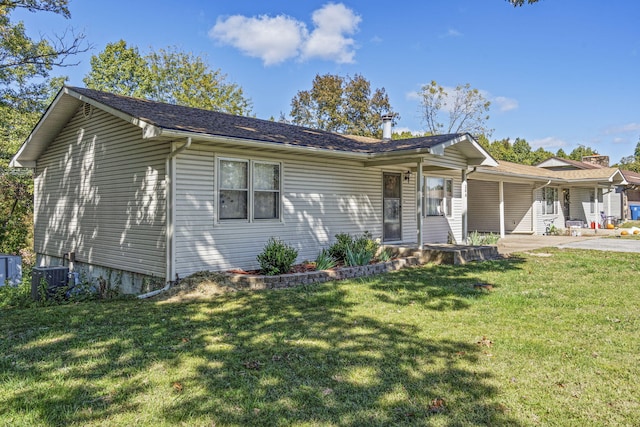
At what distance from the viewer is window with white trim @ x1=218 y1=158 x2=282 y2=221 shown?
8227mm

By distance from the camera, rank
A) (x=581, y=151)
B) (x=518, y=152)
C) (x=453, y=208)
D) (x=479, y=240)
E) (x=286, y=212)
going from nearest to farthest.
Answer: (x=286, y=212) < (x=479, y=240) < (x=453, y=208) < (x=518, y=152) < (x=581, y=151)

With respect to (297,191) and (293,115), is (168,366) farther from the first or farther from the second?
(293,115)

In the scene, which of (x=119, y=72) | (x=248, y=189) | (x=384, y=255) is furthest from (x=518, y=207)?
(x=119, y=72)

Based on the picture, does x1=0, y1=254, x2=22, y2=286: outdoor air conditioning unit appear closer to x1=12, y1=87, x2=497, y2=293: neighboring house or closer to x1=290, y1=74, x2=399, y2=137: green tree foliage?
x1=12, y1=87, x2=497, y2=293: neighboring house

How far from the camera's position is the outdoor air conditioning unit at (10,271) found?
37.4ft

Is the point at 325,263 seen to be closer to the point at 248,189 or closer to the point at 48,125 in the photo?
the point at 248,189

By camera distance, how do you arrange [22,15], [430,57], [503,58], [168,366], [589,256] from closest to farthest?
[168,366]
[589,256]
[22,15]
[503,58]
[430,57]

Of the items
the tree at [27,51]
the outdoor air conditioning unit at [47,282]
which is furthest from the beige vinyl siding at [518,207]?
the outdoor air conditioning unit at [47,282]

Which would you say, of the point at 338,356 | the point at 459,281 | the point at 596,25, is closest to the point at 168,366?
the point at 338,356

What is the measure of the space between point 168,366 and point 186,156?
472 centimetres

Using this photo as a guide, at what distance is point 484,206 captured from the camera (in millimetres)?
20359

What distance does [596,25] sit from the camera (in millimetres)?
12820

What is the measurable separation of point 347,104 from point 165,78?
15224mm

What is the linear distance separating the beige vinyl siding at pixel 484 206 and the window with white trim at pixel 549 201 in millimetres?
2438
